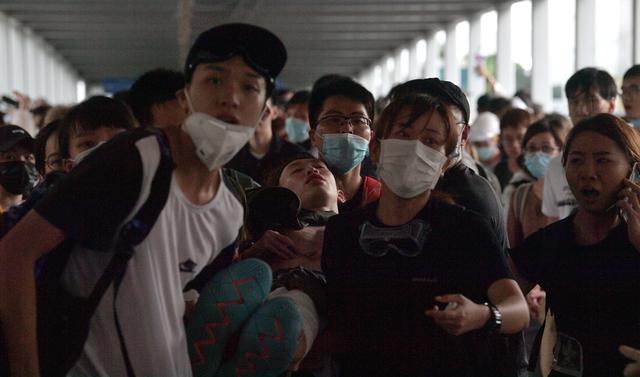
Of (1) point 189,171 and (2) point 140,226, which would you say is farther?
(1) point 189,171

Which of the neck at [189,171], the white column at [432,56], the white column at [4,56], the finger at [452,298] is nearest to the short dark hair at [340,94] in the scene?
the neck at [189,171]

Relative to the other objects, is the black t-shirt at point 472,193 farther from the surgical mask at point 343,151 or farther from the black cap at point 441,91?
the surgical mask at point 343,151

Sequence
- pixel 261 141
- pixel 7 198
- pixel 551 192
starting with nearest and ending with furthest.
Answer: pixel 7 198, pixel 551 192, pixel 261 141

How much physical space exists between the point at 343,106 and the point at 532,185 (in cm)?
222

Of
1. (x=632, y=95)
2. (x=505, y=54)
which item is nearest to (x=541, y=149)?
(x=632, y=95)

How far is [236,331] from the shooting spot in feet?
9.67

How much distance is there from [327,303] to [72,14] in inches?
855

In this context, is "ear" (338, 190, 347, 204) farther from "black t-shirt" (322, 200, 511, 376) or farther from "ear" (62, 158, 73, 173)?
"black t-shirt" (322, 200, 511, 376)

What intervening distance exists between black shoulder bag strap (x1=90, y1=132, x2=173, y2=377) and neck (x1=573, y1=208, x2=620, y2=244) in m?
1.74

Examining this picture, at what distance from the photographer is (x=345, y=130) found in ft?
16.0

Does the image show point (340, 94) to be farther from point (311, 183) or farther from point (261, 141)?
point (261, 141)

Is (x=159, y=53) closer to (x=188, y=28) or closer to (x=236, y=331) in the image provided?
(x=188, y=28)

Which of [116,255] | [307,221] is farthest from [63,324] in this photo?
[307,221]

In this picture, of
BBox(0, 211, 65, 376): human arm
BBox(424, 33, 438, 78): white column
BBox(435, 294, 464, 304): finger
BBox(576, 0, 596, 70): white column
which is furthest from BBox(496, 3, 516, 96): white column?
BBox(0, 211, 65, 376): human arm
